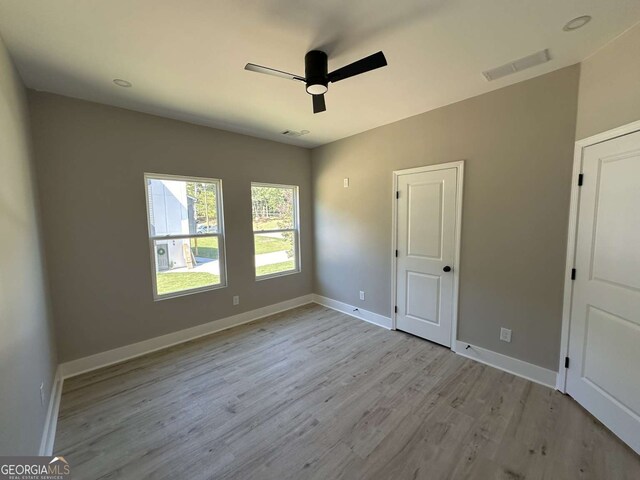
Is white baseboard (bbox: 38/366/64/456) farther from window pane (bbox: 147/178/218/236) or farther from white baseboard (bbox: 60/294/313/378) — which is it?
window pane (bbox: 147/178/218/236)

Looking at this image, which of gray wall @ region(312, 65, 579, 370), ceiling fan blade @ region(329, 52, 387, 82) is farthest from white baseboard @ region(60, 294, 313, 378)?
ceiling fan blade @ region(329, 52, 387, 82)

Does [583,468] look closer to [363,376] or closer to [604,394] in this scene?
[604,394]

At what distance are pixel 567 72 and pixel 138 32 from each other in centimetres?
320

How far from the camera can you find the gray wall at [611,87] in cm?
170

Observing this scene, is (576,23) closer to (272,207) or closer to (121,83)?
(121,83)

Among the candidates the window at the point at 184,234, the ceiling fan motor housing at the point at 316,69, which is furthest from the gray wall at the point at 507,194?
the window at the point at 184,234

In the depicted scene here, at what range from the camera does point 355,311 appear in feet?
13.3

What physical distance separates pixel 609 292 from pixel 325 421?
7.45 ft

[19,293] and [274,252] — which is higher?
[19,293]

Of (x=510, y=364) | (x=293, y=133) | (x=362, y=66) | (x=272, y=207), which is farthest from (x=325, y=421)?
(x=293, y=133)

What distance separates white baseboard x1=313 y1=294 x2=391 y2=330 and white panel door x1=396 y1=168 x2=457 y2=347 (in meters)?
0.23

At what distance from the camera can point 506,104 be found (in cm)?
246

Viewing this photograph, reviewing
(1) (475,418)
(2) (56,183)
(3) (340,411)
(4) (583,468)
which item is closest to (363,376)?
(3) (340,411)

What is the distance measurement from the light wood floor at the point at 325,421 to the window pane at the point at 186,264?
81 centimetres
